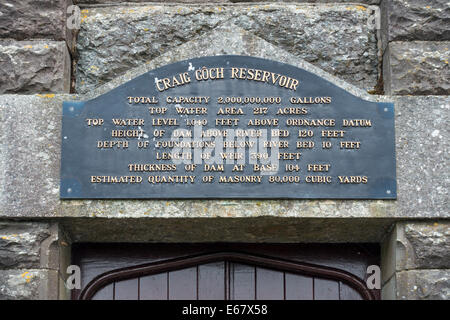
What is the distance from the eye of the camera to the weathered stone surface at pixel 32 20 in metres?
4.35

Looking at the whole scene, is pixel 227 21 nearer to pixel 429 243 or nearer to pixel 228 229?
pixel 228 229

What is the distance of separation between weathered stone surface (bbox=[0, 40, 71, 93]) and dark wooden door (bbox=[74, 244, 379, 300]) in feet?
3.38

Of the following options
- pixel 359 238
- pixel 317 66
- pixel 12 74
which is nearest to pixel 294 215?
pixel 359 238

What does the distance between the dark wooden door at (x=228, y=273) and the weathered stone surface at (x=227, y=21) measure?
1.08 m

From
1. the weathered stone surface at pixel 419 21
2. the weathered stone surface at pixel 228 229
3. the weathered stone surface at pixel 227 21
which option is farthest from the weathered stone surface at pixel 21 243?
the weathered stone surface at pixel 419 21

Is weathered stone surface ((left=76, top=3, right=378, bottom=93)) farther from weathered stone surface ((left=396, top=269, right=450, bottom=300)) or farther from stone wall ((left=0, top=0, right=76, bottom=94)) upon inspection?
weathered stone surface ((left=396, top=269, right=450, bottom=300))

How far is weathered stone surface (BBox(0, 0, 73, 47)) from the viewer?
435cm

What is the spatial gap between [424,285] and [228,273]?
3.84 feet

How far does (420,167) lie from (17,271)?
236 cm

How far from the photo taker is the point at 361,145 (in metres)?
4.14

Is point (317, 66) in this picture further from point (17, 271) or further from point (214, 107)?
point (17, 271)

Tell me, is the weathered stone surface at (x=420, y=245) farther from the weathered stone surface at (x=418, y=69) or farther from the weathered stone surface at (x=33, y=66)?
the weathered stone surface at (x=33, y=66)

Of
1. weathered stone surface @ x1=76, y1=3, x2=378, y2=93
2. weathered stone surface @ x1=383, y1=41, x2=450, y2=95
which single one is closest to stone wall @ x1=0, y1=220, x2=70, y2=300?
weathered stone surface @ x1=76, y1=3, x2=378, y2=93

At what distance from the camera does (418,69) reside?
4309mm
